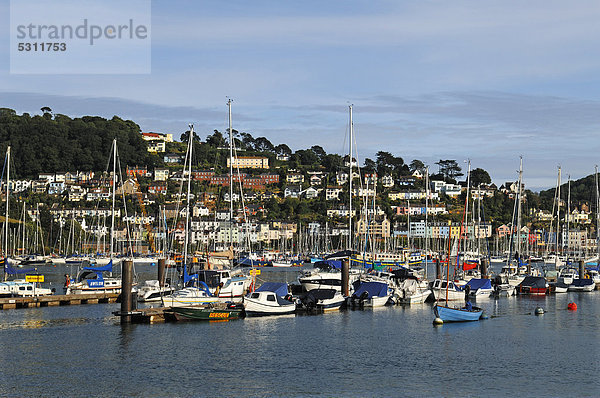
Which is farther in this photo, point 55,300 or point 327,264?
point 327,264

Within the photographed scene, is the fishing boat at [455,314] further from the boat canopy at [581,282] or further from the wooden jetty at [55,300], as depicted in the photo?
the boat canopy at [581,282]

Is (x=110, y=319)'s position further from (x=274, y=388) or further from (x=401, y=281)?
(x=401, y=281)

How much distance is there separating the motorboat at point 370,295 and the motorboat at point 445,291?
5.14 metres

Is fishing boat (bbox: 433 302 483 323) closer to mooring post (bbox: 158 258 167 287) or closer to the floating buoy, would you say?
the floating buoy

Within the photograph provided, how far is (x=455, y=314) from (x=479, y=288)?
63.4 feet

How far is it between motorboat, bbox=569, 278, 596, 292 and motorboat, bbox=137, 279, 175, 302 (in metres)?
45.5

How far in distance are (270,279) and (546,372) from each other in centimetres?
7060

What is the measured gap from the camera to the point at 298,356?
42.9m

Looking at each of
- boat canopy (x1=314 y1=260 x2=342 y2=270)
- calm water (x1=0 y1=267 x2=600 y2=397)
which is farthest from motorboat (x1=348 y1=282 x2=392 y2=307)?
boat canopy (x1=314 y1=260 x2=342 y2=270)

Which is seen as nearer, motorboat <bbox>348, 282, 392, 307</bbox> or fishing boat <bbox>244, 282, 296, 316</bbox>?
fishing boat <bbox>244, 282, 296, 316</bbox>

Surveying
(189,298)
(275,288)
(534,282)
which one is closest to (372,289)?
(275,288)

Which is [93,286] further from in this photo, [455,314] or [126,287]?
[455,314]

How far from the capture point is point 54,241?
168 m

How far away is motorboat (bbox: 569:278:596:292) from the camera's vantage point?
85938mm
